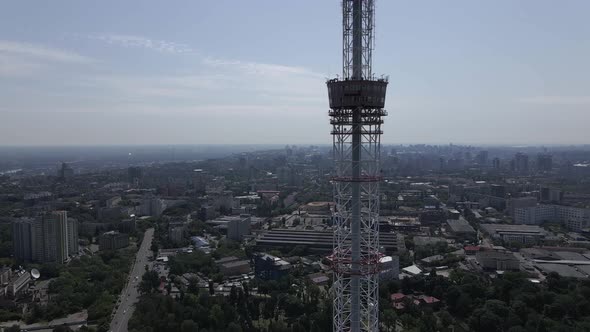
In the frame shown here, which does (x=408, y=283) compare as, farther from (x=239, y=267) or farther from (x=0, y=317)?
(x=0, y=317)

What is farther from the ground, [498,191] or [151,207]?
[498,191]

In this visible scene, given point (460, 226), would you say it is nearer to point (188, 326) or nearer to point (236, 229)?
point (236, 229)

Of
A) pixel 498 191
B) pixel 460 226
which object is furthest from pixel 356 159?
pixel 498 191

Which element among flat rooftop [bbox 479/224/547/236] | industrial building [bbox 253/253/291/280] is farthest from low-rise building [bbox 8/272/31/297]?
flat rooftop [bbox 479/224/547/236]

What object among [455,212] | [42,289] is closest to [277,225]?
[455,212]

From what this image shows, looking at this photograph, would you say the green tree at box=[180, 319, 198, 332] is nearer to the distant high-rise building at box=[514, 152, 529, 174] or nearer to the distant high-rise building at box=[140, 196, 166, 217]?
the distant high-rise building at box=[140, 196, 166, 217]

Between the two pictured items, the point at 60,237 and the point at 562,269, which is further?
the point at 60,237
